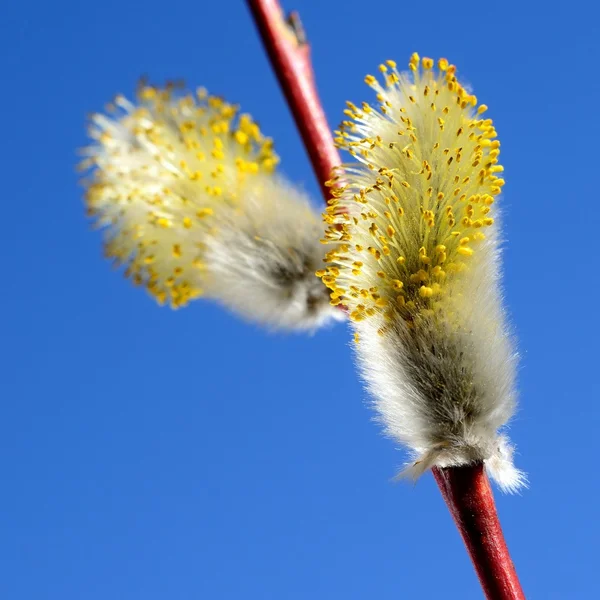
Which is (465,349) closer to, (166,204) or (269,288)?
(269,288)

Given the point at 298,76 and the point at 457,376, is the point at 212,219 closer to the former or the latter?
the point at 298,76

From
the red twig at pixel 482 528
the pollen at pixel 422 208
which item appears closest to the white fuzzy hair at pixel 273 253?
the pollen at pixel 422 208

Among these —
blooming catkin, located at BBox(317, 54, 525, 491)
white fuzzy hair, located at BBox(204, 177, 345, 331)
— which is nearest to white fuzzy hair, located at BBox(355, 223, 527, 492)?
blooming catkin, located at BBox(317, 54, 525, 491)

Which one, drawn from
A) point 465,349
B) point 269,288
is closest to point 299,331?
point 269,288

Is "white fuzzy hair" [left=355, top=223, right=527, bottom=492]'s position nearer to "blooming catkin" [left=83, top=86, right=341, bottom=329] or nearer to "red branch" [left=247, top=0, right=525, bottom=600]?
"red branch" [left=247, top=0, right=525, bottom=600]

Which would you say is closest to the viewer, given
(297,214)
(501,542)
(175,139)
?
(501,542)

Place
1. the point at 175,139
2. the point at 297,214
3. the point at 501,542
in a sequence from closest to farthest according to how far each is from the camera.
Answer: the point at 501,542 < the point at 297,214 < the point at 175,139

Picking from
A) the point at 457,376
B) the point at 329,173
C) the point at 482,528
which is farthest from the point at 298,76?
the point at 482,528
